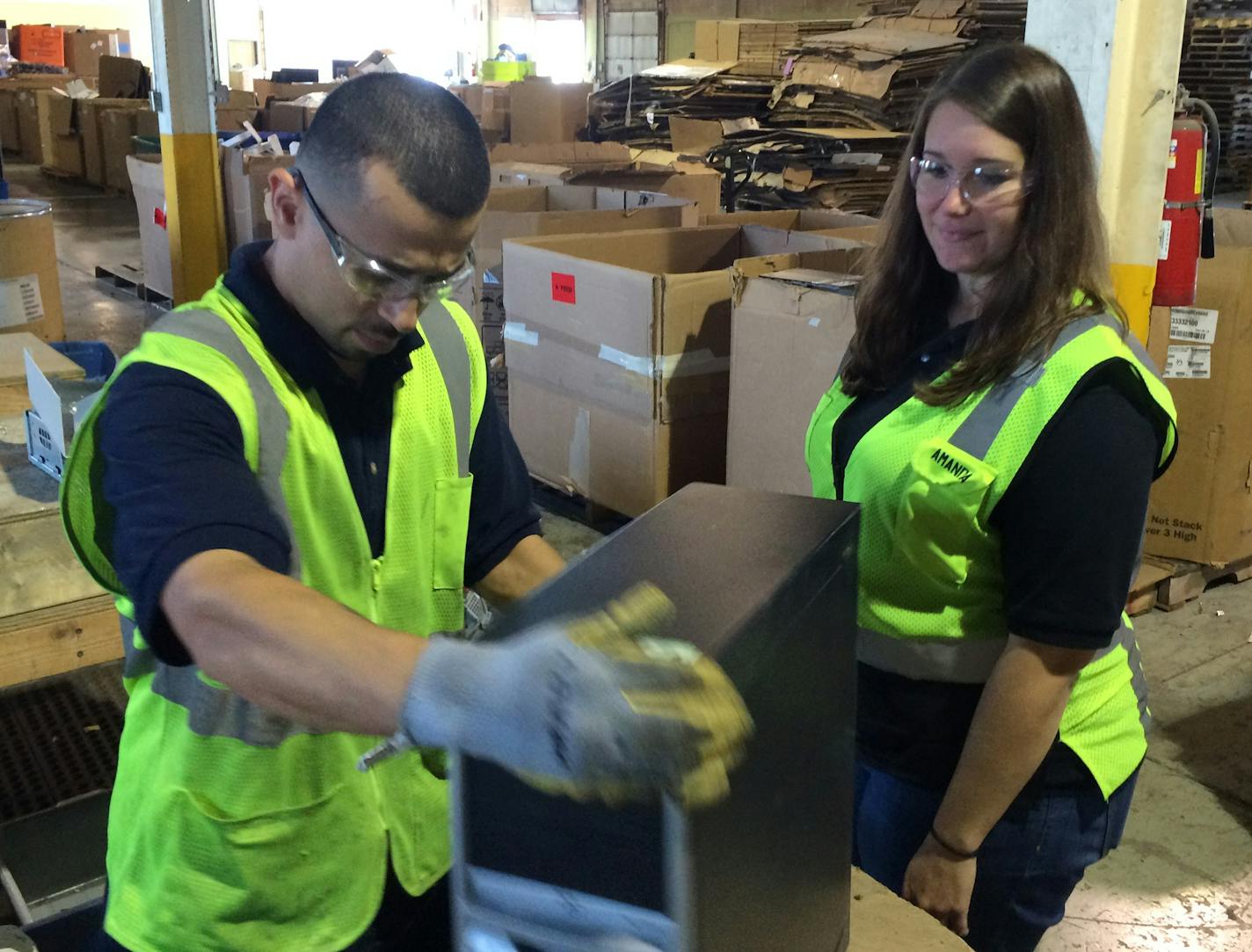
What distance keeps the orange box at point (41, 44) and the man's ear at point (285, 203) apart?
61.6ft

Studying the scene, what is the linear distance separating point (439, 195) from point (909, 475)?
0.59m

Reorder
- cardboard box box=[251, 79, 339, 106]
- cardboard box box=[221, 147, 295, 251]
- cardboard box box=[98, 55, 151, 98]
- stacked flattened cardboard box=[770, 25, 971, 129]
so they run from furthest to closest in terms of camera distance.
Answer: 1. cardboard box box=[98, 55, 151, 98]
2. cardboard box box=[251, 79, 339, 106]
3. stacked flattened cardboard box=[770, 25, 971, 129]
4. cardboard box box=[221, 147, 295, 251]

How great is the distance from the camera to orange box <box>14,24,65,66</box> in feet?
56.1

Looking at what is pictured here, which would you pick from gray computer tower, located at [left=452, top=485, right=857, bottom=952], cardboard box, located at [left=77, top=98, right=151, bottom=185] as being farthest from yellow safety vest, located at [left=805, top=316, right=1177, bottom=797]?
cardboard box, located at [left=77, top=98, right=151, bottom=185]

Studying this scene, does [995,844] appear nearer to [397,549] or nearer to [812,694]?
[812,694]

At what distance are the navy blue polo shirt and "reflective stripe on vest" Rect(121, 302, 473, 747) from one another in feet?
0.13

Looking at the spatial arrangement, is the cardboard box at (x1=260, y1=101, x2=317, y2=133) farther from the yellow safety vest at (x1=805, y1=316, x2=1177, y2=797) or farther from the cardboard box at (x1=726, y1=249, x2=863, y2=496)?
the yellow safety vest at (x1=805, y1=316, x2=1177, y2=797)

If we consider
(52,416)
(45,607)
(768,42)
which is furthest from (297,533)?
(768,42)

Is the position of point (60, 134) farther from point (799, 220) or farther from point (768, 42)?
point (799, 220)

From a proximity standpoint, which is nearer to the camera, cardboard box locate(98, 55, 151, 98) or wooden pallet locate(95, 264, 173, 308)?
wooden pallet locate(95, 264, 173, 308)

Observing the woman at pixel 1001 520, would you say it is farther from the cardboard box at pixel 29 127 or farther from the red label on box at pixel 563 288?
the cardboard box at pixel 29 127

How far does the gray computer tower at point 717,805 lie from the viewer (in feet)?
2.07

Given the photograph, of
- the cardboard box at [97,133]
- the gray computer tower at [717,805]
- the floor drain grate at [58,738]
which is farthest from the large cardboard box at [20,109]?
the gray computer tower at [717,805]

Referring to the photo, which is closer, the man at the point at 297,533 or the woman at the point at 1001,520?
the man at the point at 297,533
